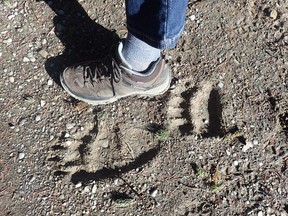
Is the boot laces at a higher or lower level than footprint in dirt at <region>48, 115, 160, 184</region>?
higher

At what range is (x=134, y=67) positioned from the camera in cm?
290

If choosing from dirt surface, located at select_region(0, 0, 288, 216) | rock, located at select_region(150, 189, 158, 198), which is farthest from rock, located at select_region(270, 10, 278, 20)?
rock, located at select_region(150, 189, 158, 198)

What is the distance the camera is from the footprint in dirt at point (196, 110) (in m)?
3.07

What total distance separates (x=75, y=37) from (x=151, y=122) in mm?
841

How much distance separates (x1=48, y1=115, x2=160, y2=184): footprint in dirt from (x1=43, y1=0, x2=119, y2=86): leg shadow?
1.51 ft

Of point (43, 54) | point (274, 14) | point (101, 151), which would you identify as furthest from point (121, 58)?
point (274, 14)

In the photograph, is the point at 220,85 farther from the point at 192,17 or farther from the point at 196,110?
the point at 192,17

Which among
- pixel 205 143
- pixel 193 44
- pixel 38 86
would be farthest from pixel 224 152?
pixel 38 86

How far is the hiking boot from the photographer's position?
9.59 feet

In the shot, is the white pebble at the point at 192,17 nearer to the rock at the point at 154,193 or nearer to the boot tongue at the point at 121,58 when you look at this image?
the boot tongue at the point at 121,58

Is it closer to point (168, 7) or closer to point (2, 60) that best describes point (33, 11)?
point (2, 60)

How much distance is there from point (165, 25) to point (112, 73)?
74 cm

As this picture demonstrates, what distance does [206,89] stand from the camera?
3174 mm

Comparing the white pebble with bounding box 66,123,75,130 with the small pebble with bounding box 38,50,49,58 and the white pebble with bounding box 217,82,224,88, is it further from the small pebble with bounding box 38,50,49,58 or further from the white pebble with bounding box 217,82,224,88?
the white pebble with bounding box 217,82,224,88
